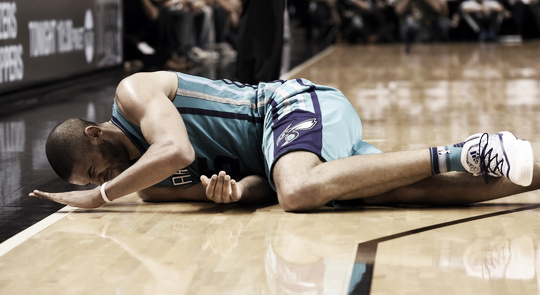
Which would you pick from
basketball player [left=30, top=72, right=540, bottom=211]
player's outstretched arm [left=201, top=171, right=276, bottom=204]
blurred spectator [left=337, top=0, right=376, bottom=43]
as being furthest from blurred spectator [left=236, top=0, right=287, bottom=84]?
blurred spectator [left=337, top=0, right=376, bottom=43]

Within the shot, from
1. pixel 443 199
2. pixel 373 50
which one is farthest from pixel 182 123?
pixel 373 50

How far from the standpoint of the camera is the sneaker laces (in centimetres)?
246

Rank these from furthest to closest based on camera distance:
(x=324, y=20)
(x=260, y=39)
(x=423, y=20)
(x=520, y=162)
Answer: (x=324, y=20)
(x=423, y=20)
(x=260, y=39)
(x=520, y=162)

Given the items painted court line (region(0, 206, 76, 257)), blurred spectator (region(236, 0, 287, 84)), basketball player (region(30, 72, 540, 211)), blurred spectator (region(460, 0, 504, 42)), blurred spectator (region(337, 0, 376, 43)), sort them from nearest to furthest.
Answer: painted court line (region(0, 206, 76, 257)) < basketball player (region(30, 72, 540, 211)) < blurred spectator (region(236, 0, 287, 84)) < blurred spectator (region(460, 0, 504, 42)) < blurred spectator (region(337, 0, 376, 43))

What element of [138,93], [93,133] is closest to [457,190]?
[138,93]

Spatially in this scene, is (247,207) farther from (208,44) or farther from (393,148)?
(208,44)

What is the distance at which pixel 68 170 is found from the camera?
259 cm

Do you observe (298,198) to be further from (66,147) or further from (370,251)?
(66,147)

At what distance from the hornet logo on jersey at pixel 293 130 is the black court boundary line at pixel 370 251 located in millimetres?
492

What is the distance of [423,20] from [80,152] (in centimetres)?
1052

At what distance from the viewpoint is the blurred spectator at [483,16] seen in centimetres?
1298

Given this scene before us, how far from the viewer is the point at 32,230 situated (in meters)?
2.57

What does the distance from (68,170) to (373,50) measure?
9.45 m

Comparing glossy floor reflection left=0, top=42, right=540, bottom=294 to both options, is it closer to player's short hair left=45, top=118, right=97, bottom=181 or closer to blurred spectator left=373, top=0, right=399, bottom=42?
player's short hair left=45, top=118, right=97, bottom=181
